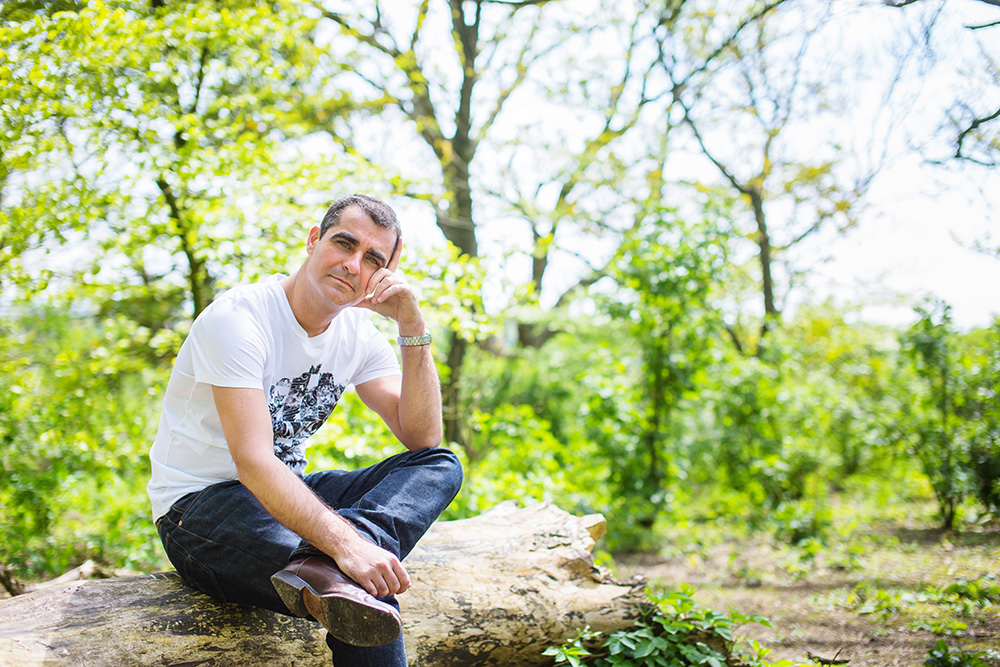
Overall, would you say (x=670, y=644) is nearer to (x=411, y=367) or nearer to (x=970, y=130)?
(x=411, y=367)

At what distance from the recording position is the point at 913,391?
4.64m

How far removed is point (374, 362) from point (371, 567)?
3.31 feet

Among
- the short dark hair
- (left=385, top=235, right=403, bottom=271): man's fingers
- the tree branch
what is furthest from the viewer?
the tree branch

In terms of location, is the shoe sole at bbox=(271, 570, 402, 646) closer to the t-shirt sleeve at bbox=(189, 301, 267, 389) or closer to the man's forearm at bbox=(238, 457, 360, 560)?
the man's forearm at bbox=(238, 457, 360, 560)

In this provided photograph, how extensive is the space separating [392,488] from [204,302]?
3.04m

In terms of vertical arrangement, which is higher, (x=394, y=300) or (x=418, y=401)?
(x=394, y=300)

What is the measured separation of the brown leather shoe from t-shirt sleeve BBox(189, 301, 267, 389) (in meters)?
0.57

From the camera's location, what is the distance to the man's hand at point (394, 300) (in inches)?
85.1

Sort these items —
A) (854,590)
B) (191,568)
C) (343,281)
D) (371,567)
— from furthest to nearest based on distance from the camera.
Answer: (854,590), (343,281), (191,568), (371,567)

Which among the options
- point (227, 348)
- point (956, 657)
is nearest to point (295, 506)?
point (227, 348)

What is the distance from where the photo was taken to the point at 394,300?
2.21 m

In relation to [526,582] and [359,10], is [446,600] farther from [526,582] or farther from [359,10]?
[359,10]

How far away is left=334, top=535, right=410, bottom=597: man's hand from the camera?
61.8 inches

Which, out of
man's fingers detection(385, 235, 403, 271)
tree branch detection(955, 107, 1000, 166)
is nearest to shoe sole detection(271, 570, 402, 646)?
man's fingers detection(385, 235, 403, 271)
